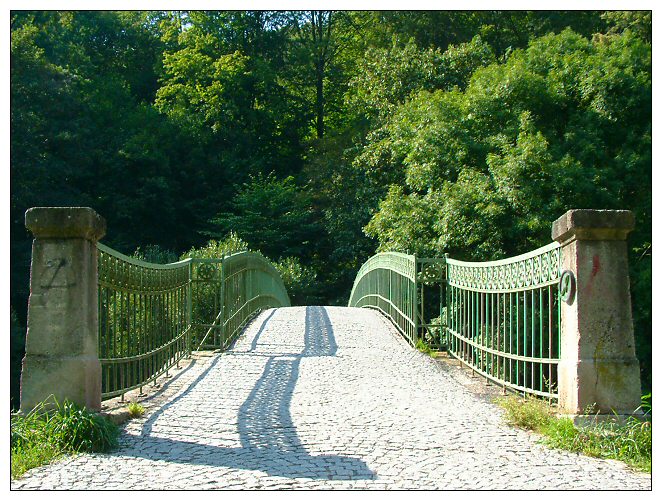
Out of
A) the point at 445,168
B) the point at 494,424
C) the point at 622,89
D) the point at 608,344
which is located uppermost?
the point at 622,89

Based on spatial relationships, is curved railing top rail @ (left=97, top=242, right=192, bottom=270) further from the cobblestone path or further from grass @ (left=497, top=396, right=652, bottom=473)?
grass @ (left=497, top=396, right=652, bottom=473)

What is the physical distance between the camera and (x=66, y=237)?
18.1 feet

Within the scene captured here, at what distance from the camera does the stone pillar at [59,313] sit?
17.8 feet

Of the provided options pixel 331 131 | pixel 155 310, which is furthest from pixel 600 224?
pixel 331 131

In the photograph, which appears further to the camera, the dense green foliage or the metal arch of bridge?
the dense green foliage

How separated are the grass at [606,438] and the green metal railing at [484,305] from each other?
0.67 metres

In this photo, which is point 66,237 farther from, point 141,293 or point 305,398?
point 305,398

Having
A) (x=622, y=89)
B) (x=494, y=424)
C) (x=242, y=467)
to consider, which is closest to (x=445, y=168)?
(x=622, y=89)

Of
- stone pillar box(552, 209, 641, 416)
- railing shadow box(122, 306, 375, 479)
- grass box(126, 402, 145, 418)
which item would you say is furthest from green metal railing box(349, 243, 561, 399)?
grass box(126, 402, 145, 418)

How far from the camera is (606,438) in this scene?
16.8 feet

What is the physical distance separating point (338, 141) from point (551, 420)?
33019mm

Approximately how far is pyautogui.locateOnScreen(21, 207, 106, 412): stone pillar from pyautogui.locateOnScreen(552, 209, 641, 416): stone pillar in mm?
3347

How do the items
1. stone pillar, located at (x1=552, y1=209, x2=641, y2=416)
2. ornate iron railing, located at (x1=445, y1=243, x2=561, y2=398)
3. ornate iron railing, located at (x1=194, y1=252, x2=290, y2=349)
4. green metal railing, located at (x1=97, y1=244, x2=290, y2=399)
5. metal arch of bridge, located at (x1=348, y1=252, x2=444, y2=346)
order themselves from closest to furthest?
stone pillar, located at (x1=552, y1=209, x2=641, y2=416), ornate iron railing, located at (x1=445, y1=243, x2=561, y2=398), green metal railing, located at (x1=97, y1=244, x2=290, y2=399), metal arch of bridge, located at (x1=348, y1=252, x2=444, y2=346), ornate iron railing, located at (x1=194, y1=252, x2=290, y2=349)

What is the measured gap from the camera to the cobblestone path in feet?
14.6
